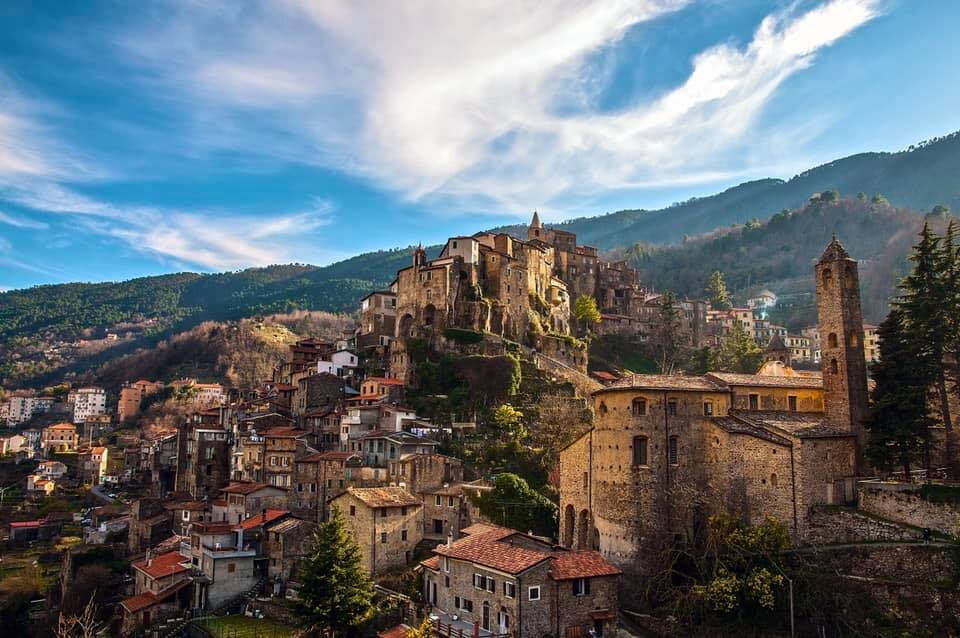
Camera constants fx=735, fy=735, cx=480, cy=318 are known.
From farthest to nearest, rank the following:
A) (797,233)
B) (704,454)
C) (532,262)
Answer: (797,233) → (532,262) → (704,454)

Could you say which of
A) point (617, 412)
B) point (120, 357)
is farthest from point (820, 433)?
point (120, 357)

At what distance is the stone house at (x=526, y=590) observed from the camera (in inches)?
1344

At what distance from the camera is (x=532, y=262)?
275ft

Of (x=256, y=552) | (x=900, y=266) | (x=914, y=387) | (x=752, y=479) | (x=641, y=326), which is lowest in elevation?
(x=256, y=552)

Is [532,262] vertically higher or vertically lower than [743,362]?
higher

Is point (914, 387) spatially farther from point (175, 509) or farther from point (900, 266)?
point (900, 266)

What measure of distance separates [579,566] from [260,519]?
2660 centimetres

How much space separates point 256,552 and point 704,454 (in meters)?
31.1

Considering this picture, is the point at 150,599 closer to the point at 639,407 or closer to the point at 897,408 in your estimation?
the point at 639,407

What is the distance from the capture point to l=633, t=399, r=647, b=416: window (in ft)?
128

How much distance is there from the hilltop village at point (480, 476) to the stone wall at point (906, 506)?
98 mm

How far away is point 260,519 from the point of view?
173 ft

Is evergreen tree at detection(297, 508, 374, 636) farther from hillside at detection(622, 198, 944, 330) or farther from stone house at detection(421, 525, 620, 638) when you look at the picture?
hillside at detection(622, 198, 944, 330)

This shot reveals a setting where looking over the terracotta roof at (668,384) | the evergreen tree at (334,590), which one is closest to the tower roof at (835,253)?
the terracotta roof at (668,384)
